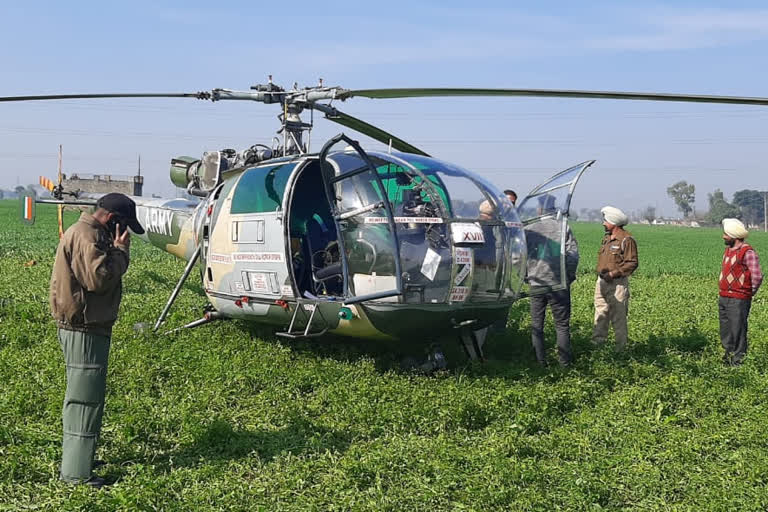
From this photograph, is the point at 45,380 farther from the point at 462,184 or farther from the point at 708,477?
the point at 708,477

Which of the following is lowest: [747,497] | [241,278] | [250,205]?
[747,497]

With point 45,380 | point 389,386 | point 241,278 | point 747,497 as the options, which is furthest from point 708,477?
point 45,380

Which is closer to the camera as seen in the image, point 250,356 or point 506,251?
point 506,251

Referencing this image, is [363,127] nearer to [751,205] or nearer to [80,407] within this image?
[80,407]

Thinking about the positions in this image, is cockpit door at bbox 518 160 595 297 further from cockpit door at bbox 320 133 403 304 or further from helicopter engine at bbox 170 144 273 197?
helicopter engine at bbox 170 144 273 197

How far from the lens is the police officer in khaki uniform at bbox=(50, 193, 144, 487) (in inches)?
196

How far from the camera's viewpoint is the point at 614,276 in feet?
29.8

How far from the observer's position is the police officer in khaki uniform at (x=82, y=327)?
4984mm

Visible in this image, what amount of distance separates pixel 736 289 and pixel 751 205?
158 m

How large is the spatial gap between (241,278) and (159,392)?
1.63 m

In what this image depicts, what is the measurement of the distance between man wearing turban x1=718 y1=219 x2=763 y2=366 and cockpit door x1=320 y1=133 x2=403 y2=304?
4566mm

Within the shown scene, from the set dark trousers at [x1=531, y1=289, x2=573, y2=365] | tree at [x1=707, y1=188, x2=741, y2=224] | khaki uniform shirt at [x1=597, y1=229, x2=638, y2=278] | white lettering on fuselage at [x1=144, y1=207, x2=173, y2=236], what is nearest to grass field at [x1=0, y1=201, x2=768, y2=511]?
dark trousers at [x1=531, y1=289, x2=573, y2=365]

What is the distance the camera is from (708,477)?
206 inches

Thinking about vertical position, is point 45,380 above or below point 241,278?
below
